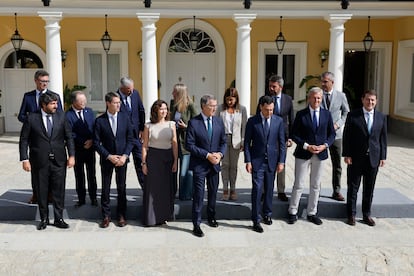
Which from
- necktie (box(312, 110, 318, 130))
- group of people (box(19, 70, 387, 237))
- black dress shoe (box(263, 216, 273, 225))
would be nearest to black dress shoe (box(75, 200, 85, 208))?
group of people (box(19, 70, 387, 237))

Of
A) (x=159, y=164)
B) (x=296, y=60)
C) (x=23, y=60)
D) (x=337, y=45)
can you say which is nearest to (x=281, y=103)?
(x=159, y=164)

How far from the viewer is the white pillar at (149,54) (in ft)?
40.3

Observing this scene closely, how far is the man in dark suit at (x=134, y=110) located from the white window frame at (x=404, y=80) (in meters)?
10.6

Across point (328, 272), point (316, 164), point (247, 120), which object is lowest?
point (328, 272)

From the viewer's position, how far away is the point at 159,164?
6.34 m

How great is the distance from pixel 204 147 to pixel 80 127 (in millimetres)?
1739

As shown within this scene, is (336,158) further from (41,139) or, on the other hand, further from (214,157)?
(41,139)

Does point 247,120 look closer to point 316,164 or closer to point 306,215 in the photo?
point 316,164

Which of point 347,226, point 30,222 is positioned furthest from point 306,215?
point 30,222

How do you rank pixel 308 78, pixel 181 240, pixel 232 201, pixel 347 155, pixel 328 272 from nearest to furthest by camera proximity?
Answer: pixel 328 272, pixel 181 240, pixel 347 155, pixel 232 201, pixel 308 78

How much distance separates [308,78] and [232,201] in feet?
29.9

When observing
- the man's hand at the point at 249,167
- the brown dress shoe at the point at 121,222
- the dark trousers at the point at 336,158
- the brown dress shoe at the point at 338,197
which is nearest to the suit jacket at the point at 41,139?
the brown dress shoe at the point at 121,222

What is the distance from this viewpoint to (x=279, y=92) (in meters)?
6.81

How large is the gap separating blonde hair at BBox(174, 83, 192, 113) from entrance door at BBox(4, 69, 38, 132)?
10404 millimetres
